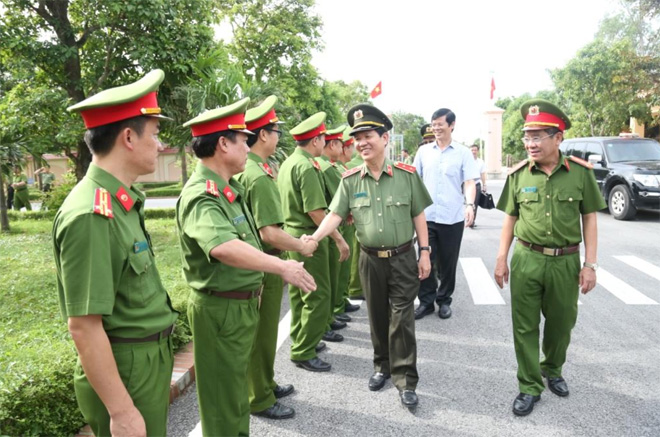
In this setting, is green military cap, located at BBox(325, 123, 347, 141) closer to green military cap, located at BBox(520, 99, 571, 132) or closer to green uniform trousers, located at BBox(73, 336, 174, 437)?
green military cap, located at BBox(520, 99, 571, 132)

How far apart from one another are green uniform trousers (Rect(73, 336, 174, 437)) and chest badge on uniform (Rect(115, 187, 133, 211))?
49 centimetres

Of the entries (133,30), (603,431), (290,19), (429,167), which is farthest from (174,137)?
(290,19)

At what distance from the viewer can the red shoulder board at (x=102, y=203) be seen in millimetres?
1675

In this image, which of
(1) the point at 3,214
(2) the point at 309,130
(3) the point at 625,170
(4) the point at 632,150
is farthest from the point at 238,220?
(4) the point at 632,150

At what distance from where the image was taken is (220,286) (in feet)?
8.10

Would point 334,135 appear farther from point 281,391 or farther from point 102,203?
point 102,203

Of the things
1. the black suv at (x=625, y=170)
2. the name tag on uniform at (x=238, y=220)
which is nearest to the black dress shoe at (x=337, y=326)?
the name tag on uniform at (x=238, y=220)

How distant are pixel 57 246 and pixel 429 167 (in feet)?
15.0

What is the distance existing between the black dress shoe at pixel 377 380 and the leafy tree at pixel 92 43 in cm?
700

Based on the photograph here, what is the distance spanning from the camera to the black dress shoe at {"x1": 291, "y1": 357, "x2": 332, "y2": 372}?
13.6 ft

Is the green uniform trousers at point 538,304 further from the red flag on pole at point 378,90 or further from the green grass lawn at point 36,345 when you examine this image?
the red flag on pole at point 378,90

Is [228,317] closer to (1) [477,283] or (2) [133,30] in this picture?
(1) [477,283]

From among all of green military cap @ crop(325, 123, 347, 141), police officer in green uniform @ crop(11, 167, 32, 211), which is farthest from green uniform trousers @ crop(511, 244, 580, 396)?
police officer in green uniform @ crop(11, 167, 32, 211)

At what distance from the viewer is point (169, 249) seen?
8.91 m
